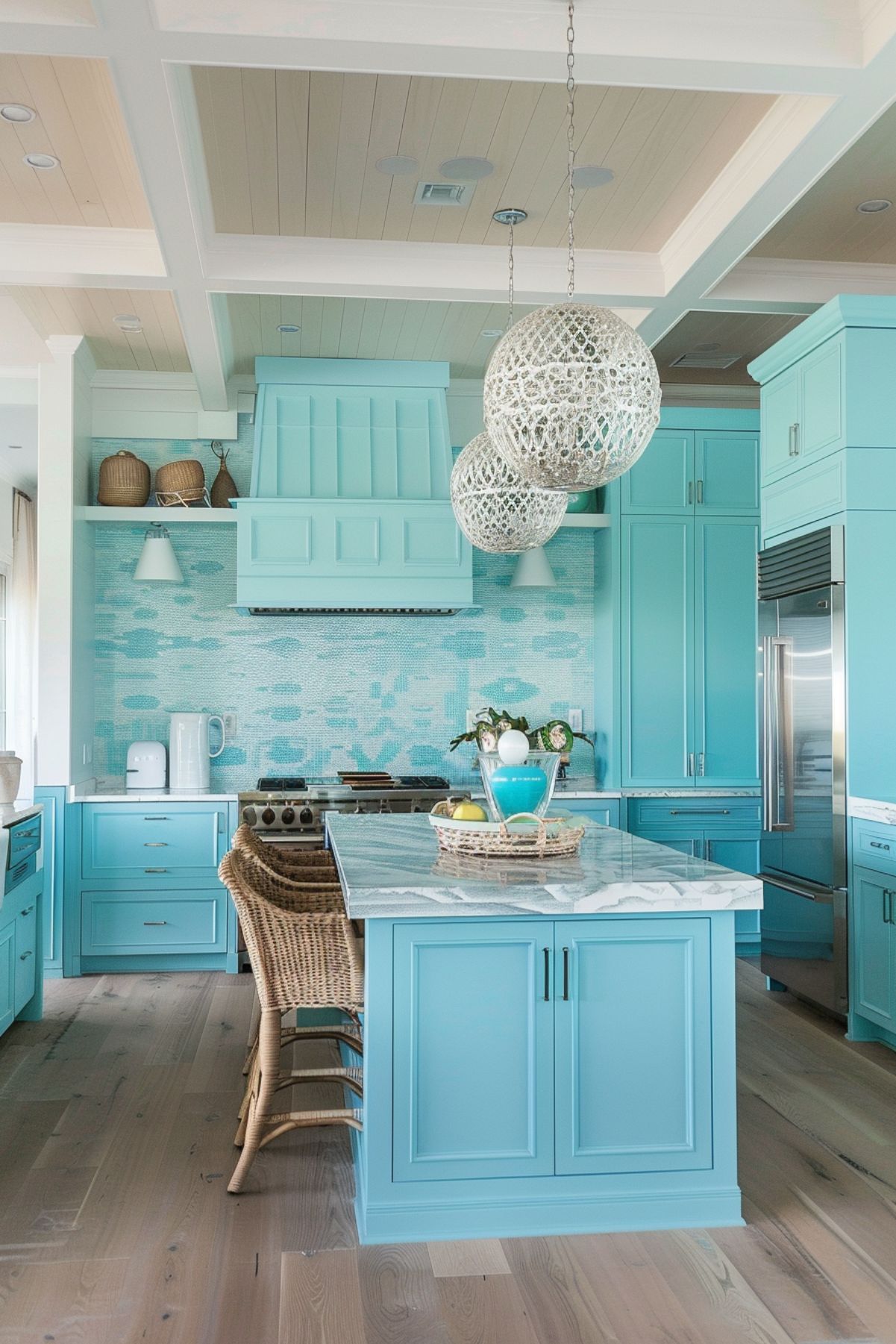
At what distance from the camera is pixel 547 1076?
2.67m

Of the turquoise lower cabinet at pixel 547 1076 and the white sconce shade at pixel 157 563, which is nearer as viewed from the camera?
the turquoise lower cabinet at pixel 547 1076

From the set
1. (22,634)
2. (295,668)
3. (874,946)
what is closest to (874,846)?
(874,946)

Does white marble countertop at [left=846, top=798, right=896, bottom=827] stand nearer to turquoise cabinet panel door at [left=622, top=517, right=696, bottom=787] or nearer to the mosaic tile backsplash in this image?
turquoise cabinet panel door at [left=622, top=517, right=696, bottom=787]

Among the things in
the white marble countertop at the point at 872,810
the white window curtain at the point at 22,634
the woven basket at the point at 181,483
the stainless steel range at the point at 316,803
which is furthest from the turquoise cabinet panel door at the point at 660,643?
the white window curtain at the point at 22,634

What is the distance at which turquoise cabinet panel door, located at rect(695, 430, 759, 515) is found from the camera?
5.74m

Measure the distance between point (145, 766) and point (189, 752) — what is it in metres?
0.22

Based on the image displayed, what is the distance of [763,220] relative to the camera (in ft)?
12.3

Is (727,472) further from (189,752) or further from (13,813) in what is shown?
(13,813)

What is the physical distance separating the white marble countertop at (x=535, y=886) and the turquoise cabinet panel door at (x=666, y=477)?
2981mm

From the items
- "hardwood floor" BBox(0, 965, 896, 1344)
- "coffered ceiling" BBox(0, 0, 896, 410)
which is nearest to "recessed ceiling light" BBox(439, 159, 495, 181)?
"coffered ceiling" BBox(0, 0, 896, 410)

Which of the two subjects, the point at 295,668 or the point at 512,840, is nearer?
the point at 512,840

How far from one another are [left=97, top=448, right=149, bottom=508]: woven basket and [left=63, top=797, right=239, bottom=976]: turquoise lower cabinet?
57.6 inches

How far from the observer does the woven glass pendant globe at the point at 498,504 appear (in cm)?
369

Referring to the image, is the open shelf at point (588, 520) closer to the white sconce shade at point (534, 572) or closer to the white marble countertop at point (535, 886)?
the white sconce shade at point (534, 572)
